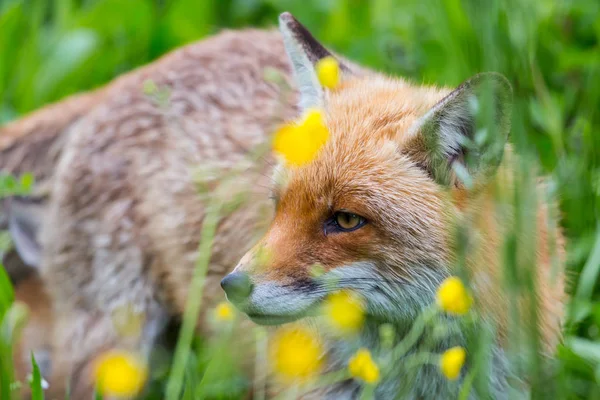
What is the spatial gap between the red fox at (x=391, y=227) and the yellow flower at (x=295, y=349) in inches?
10.1

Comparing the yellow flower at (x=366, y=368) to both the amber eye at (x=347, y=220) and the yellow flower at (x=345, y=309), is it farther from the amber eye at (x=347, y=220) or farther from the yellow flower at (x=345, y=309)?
the amber eye at (x=347, y=220)

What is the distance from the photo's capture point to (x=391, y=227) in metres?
3.57

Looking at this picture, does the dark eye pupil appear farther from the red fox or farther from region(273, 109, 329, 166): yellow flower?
→ region(273, 109, 329, 166): yellow flower

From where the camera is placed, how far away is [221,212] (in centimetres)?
489

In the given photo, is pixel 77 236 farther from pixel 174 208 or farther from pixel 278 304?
pixel 278 304

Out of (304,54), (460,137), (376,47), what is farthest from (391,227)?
(376,47)

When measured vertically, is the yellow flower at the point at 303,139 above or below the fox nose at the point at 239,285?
above

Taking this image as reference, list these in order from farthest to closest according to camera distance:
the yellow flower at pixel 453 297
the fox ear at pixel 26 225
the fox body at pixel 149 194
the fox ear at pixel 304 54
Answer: the fox ear at pixel 26 225, the fox body at pixel 149 194, the fox ear at pixel 304 54, the yellow flower at pixel 453 297

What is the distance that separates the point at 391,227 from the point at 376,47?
12.3 feet

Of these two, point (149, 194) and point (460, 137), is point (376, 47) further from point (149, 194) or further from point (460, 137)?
point (460, 137)

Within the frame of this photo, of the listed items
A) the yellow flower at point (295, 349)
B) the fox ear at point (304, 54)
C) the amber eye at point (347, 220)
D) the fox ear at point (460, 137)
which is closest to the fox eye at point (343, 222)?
the amber eye at point (347, 220)

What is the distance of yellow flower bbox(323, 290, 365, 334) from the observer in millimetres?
3162

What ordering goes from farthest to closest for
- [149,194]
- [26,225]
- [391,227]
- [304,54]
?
[26,225] < [149,194] < [304,54] < [391,227]

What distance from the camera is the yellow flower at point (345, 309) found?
316cm
